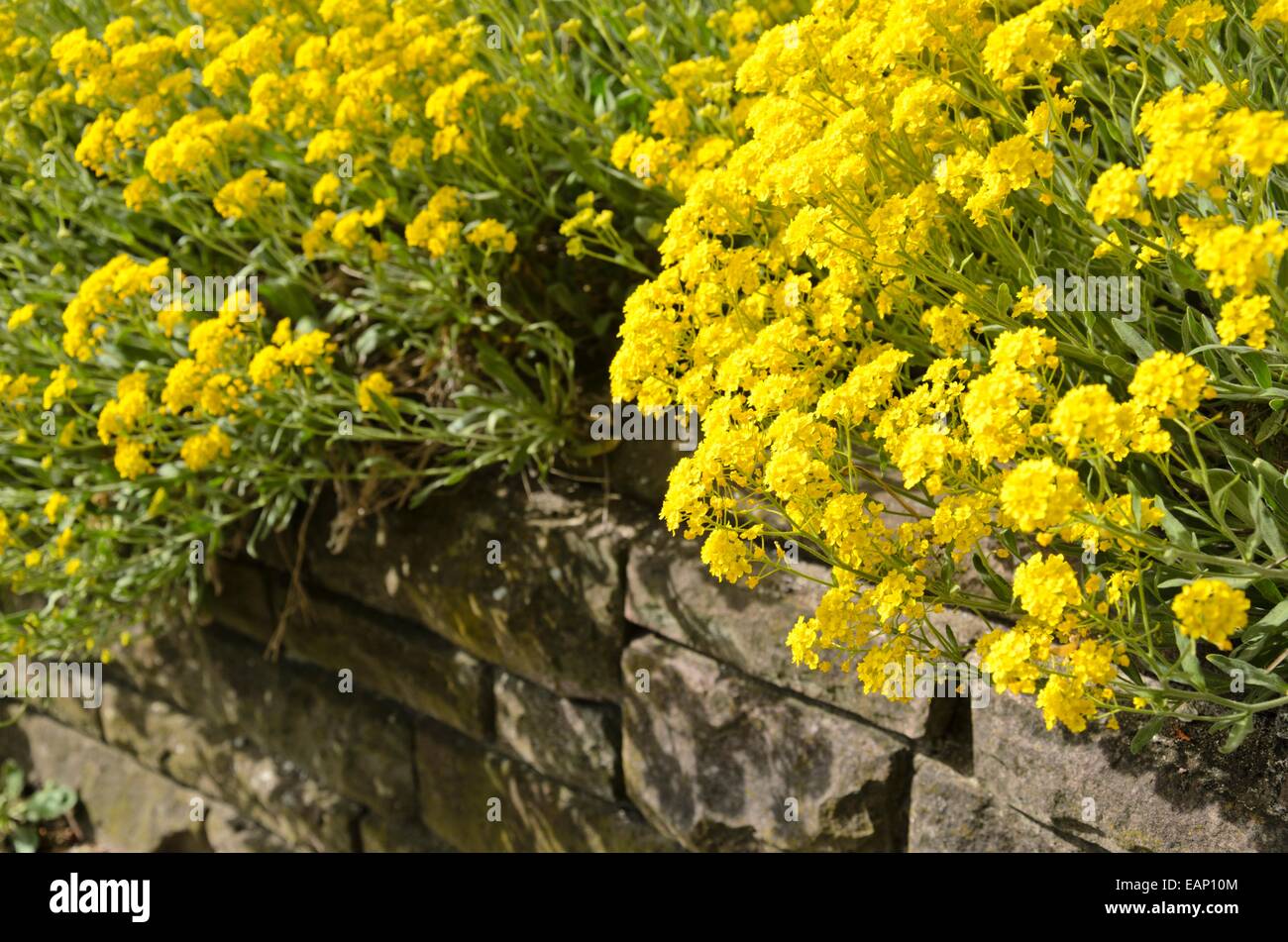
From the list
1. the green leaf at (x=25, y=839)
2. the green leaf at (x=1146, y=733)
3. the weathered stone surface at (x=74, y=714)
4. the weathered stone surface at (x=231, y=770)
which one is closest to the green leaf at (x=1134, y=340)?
the green leaf at (x=1146, y=733)

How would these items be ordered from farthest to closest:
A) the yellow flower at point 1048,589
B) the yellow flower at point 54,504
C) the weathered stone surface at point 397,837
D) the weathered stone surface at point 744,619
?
the weathered stone surface at point 397,837, the yellow flower at point 54,504, the weathered stone surface at point 744,619, the yellow flower at point 1048,589

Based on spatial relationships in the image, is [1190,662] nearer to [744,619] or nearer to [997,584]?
[997,584]

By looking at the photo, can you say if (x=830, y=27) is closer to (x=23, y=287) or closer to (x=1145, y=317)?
(x=1145, y=317)

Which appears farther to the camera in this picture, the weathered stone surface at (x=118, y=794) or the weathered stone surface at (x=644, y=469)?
the weathered stone surface at (x=118, y=794)

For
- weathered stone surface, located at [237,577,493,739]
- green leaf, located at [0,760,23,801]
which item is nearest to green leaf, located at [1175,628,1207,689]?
weathered stone surface, located at [237,577,493,739]

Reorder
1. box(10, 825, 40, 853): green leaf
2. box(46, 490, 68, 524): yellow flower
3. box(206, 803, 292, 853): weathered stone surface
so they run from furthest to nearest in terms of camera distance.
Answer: box(10, 825, 40, 853): green leaf
box(206, 803, 292, 853): weathered stone surface
box(46, 490, 68, 524): yellow flower

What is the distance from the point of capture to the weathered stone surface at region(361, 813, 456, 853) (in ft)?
11.1

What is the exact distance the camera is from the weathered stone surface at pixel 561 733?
287cm

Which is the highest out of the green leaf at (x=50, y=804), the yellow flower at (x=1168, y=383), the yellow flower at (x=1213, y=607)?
the yellow flower at (x=1168, y=383)

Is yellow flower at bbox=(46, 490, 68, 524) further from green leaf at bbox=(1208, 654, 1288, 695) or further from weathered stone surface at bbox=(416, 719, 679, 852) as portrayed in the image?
green leaf at bbox=(1208, 654, 1288, 695)

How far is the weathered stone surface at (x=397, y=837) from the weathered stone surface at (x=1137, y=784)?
5.61 feet

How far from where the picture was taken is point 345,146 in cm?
254

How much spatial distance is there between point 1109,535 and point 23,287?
105 inches

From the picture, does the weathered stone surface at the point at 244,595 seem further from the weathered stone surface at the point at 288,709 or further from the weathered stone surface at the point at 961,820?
the weathered stone surface at the point at 961,820
